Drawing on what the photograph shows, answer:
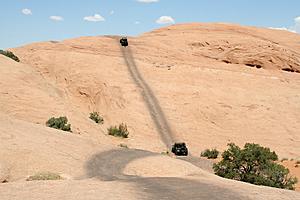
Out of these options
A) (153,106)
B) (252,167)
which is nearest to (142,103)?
(153,106)

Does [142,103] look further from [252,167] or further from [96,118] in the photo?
[252,167]

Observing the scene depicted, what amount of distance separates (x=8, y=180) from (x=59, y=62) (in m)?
33.5

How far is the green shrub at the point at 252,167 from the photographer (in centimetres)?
2084

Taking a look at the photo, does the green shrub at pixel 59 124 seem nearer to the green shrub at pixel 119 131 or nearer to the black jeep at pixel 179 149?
the green shrub at pixel 119 131

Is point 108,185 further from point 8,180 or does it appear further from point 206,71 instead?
point 206,71

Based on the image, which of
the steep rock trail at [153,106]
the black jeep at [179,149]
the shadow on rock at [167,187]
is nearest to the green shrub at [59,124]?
the black jeep at [179,149]

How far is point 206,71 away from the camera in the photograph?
49.2m

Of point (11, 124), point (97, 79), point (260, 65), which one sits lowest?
point (11, 124)

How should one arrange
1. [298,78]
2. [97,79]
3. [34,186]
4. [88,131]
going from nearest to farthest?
[34,186], [88,131], [97,79], [298,78]

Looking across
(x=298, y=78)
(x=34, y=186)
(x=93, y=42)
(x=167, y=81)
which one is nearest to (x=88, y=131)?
(x=167, y=81)

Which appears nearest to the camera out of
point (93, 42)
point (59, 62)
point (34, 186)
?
point (34, 186)

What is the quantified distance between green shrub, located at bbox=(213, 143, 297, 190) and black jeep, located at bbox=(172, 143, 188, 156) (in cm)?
784

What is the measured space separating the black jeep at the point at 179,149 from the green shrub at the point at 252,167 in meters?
7.84

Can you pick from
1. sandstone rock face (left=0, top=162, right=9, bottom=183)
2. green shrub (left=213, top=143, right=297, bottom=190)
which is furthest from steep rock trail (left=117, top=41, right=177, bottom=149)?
sandstone rock face (left=0, top=162, right=9, bottom=183)
